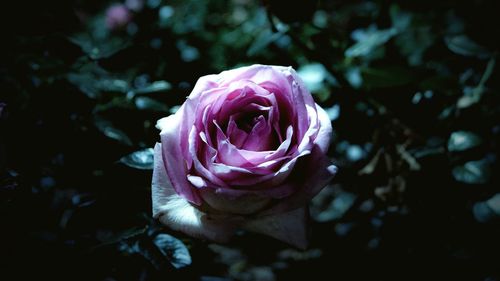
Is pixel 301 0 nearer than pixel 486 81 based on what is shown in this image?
Yes

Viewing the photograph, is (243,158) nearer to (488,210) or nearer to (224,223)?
(224,223)

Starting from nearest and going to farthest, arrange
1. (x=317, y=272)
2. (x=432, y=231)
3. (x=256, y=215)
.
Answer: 1. (x=256, y=215)
2. (x=432, y=231)
3. (x=317, y=272)

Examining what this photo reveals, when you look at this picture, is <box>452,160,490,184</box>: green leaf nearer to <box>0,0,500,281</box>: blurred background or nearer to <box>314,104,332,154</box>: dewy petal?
<box>0,0,500,281</box>: blurred background

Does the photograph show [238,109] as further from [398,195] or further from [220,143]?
[398,195]

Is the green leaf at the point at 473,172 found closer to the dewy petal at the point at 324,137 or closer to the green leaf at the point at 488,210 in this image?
the green leaf at the point at 488,210

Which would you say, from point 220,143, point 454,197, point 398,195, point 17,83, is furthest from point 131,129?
point 454,197

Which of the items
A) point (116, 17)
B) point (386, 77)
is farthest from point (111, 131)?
point (116, 17)

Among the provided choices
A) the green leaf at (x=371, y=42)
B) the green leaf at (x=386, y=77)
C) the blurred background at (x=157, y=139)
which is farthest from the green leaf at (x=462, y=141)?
the green leaf at (x=371, y=42)
